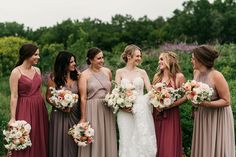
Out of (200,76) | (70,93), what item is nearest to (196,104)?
(200,76)

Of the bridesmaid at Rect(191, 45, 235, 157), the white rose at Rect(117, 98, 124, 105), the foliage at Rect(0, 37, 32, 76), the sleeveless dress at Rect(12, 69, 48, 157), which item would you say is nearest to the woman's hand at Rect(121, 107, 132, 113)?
the white rose at Rect(117, 98, 124, 105)

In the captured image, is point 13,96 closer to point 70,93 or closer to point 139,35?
point 70,93

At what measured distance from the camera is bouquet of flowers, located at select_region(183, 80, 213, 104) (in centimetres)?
793

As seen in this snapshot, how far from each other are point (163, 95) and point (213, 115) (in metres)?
0.86

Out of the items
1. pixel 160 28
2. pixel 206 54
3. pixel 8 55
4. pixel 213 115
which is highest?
pixel 160 28

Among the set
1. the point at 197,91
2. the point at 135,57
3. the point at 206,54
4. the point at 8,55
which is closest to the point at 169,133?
the point at 197,91

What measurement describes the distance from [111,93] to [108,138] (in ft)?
2.64

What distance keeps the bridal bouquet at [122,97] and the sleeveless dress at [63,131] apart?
0.65 meters

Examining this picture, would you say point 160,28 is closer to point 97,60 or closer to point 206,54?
point 97,60

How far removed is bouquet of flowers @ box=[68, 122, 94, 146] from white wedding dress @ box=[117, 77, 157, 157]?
73 cm

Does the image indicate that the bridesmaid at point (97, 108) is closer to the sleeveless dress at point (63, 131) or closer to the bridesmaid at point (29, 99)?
the sleeveless dress at point (63, 131)

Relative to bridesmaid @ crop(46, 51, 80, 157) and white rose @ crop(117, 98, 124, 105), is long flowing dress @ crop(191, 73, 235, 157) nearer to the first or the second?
white rose @ crop(117, 98, 124, 105)

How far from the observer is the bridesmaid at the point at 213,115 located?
8047 millimetres

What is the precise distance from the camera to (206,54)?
317 inches
